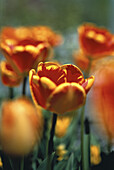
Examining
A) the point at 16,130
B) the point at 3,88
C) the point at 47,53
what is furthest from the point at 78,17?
the point at 16,130

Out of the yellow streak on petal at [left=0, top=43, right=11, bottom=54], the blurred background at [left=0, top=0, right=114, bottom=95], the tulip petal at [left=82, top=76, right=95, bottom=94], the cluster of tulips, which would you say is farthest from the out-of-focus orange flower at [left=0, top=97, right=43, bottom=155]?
the blurred background at [left=0, top=0, right=114, bottom=95]

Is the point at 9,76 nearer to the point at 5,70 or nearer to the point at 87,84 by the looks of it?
the point at 5,70

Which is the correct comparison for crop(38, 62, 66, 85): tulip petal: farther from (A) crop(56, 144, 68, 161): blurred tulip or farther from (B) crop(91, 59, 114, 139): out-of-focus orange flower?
(A) crop(56, 144, 68, 161): blurred tulip

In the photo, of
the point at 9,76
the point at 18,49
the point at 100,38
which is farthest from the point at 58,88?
the point at 100,38

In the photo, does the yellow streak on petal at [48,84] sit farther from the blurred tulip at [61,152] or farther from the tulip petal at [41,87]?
the blurred tulip at [61,152]

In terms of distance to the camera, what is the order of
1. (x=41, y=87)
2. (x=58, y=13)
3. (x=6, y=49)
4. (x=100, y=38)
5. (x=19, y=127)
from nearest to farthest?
(x=19, y=127) < (x=41, y=87) < (x=6, y=49) < (x=100, y=38) < (x=58, y=13)

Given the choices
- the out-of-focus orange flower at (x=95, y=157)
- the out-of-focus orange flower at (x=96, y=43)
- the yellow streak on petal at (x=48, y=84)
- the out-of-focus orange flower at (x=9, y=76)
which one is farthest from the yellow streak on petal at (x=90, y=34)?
the yellow streak on petal at (x=48, y=84)

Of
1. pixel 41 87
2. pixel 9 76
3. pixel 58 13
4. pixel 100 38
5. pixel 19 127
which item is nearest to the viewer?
pixel 19 127
